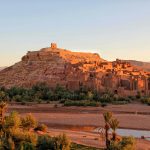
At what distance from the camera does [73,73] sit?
209ft

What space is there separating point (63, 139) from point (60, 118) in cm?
1677

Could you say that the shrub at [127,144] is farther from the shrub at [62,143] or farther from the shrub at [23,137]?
the shrub at [23,137]

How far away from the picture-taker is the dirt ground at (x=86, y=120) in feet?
78.7

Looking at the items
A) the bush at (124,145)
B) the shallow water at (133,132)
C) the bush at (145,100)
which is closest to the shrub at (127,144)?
the bush at (124,145)

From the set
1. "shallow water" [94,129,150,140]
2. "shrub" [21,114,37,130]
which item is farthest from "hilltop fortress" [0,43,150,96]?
"shrub" [21,114,37,130]

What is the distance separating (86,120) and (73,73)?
30032 mm

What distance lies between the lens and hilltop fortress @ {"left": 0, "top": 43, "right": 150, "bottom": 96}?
57.7m

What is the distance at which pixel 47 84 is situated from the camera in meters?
65.4

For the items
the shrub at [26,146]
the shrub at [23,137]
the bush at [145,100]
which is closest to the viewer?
the shrub at [26,146]

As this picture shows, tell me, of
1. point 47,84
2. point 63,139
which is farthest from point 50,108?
point 63,139

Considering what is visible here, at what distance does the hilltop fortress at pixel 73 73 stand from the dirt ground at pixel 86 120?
11.8 meters

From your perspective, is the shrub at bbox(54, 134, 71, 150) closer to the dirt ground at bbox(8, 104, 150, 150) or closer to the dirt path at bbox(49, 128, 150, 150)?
the dirt path at bbox(49, 128, 150, 150)

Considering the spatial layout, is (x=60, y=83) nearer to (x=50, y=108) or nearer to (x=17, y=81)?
(x=17, y=81)

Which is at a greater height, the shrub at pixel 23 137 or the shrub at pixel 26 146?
the shrub at pixel 23 137
